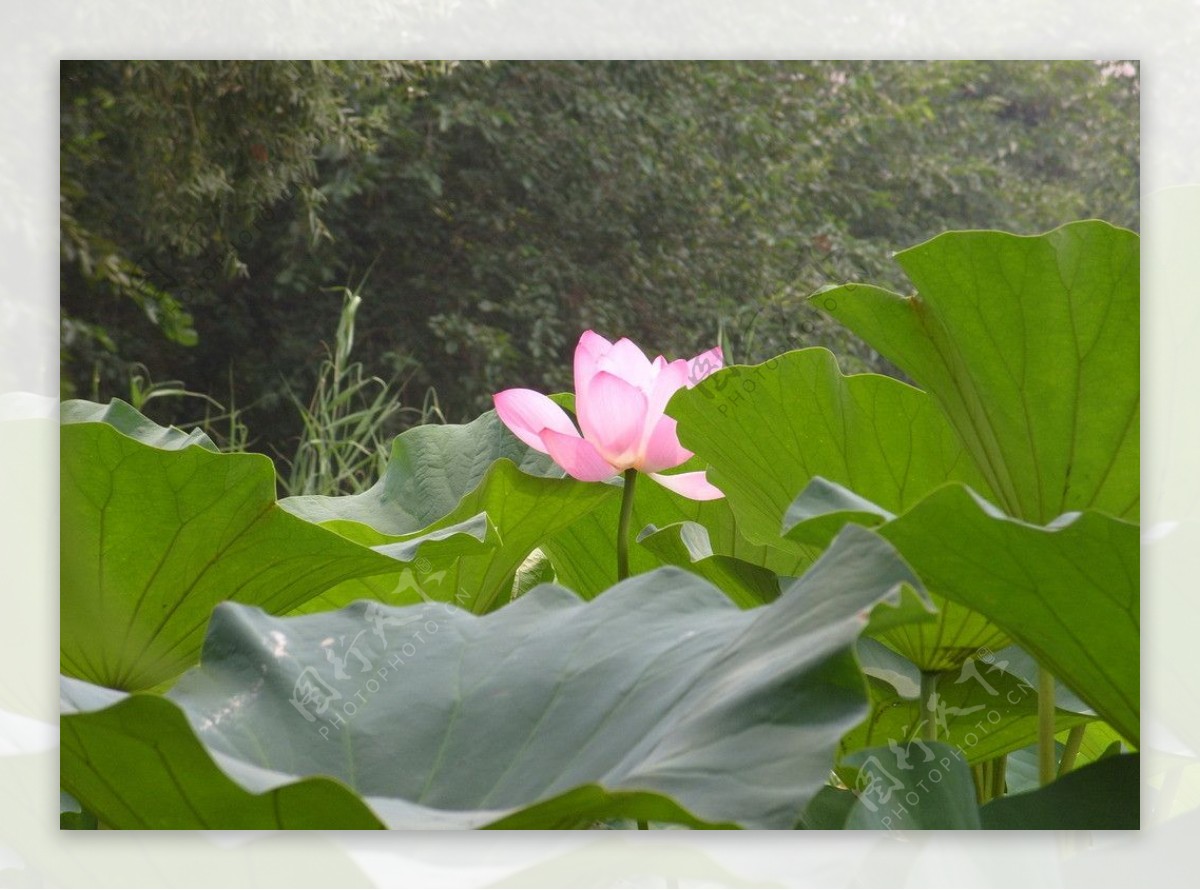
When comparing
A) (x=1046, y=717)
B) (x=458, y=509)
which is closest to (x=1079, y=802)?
(x=1046, y=717)

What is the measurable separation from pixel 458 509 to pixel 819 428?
21cm

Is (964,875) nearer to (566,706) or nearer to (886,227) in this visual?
(566,706)

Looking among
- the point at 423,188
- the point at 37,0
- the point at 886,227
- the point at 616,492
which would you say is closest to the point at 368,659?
the point at 616,492

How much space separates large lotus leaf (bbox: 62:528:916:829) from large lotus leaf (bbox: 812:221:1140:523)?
0.17 metres

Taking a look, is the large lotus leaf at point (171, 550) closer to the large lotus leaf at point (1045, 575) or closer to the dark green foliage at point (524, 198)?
the large lotus leaf at point (1045, 575)

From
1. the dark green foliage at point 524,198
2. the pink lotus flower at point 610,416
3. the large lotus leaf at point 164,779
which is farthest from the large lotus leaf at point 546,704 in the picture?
the dark green foliage at point 524,198

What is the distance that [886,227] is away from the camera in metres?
2.67

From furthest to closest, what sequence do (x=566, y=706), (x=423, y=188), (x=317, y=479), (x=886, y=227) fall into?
(x=886, y=227)
(x=423, y=188)
(x=317, y=479)
(x=566, y=706)

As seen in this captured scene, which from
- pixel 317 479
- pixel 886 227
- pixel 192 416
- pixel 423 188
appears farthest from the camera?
pixel 886 227

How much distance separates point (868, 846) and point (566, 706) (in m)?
0.20

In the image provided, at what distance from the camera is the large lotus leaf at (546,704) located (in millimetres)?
394

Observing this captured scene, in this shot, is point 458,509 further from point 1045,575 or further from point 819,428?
point 1045,575

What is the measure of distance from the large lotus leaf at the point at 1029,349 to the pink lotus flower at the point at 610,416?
0.12 meters

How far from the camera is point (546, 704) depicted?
50cm
